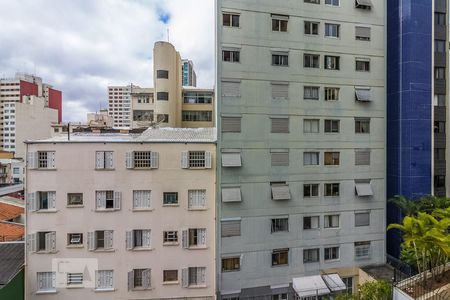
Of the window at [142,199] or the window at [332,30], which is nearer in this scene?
the window at [142,199]

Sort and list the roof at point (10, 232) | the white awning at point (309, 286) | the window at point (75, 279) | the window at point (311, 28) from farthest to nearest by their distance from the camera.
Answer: the roof at point (10, 232) < the window at point (311, 28) < the white awning at point (309, 286) < the window at point (75, 279)

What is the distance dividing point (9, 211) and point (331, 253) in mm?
36869

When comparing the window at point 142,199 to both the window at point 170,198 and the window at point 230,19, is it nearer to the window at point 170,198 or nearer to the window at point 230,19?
the window at point 170,198

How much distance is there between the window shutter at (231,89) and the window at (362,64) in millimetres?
11753

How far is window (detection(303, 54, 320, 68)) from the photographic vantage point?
23.7 meters

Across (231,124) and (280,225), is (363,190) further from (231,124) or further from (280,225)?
(231,124)

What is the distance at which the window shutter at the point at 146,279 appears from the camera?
21.3 metres

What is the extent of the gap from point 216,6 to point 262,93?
27.5ft

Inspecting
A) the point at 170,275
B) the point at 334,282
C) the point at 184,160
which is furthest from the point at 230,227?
the point at 334,282

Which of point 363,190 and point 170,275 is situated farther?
point 363,190

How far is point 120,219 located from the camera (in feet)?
70.0

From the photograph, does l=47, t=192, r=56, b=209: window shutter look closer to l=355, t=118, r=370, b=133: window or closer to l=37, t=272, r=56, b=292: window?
l=37, t=272, r=56, b=292: window

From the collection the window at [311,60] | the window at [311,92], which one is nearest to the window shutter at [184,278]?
the window at [311,92]

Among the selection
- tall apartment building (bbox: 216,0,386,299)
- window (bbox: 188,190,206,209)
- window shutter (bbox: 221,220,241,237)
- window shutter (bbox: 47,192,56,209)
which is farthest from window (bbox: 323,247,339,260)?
window shutter (bbox: 47,192,56,209)
